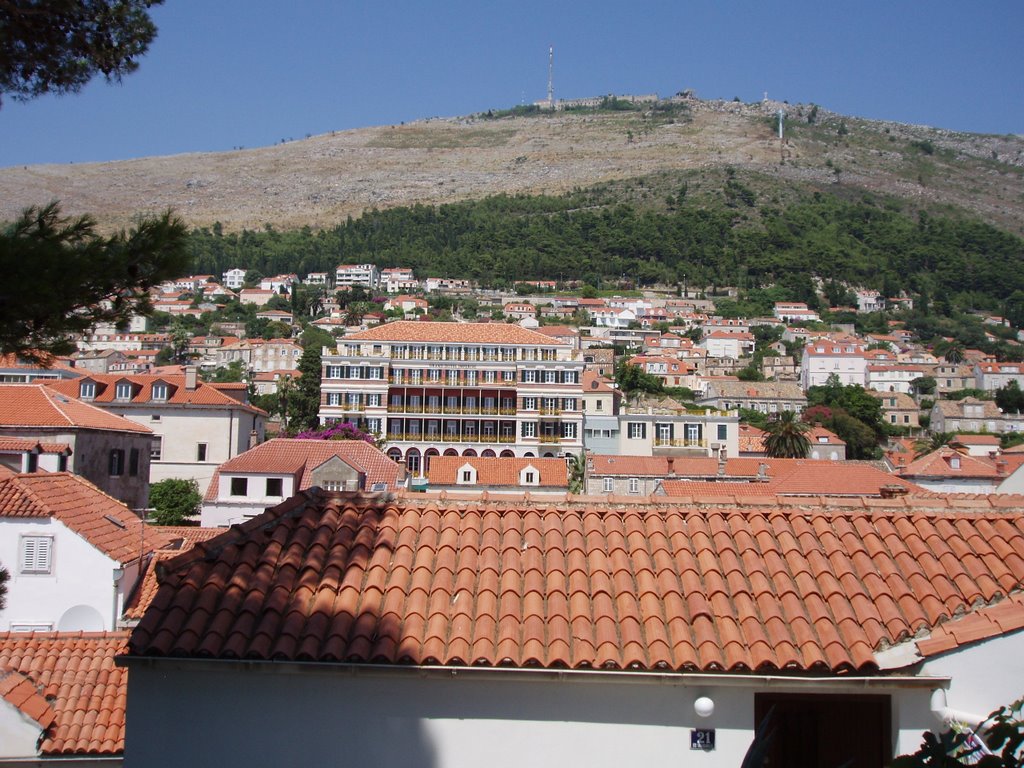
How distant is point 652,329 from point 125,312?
15936 cm

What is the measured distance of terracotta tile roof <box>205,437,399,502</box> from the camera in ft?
144

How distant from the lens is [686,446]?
73.1m

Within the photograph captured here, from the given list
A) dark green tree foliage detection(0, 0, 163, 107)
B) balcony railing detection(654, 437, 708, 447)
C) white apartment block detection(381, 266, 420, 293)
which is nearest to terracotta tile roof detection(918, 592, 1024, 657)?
dark green tree foliage detection(0, 0, 163, 107)

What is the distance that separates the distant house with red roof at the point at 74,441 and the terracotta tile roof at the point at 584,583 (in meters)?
30.2

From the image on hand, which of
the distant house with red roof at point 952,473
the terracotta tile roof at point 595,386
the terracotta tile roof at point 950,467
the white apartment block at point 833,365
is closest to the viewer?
the distant house with red roof at point 952,473

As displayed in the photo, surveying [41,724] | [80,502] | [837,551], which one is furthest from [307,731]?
[80,502]

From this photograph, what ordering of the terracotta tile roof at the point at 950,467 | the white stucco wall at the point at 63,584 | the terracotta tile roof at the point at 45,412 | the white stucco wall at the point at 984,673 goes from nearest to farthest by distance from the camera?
the white stucco wall at the point at 984,673 → the white stucco wall at the point at 63,584 → the terracotta tile roof at the point at 45,412 → the terracotta tile roof at the point at 950,467

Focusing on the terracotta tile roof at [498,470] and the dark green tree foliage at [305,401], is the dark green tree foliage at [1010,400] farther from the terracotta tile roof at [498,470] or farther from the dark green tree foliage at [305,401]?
the terracotta tile roof at [498,470]

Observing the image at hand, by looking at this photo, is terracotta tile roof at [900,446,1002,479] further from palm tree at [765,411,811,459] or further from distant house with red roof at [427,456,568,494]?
distant house with red roof at [427,456,568,494]

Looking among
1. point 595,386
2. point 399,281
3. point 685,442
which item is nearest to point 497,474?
point 685,442

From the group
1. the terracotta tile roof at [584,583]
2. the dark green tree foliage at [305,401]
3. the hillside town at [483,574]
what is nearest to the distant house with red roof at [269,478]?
the hillside town at [483,574]

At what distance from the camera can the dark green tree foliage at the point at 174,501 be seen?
47.3 meters

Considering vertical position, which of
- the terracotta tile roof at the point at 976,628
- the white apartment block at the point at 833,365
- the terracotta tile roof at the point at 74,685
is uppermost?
the white apartment block at the point at 833,365

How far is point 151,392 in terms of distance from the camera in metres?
59.9
